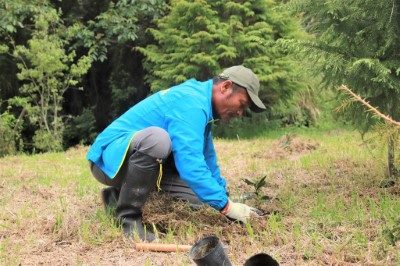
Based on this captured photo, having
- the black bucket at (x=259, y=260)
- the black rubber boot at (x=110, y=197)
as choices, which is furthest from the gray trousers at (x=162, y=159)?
the black bucket at (x=259, y=260)

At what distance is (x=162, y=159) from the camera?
3021mm

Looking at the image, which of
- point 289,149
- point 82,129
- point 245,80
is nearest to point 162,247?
point 245,80

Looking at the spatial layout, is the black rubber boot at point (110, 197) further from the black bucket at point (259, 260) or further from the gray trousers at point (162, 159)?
the black bucket at point (259, 260)

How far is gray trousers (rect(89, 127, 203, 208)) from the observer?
298 centimetres

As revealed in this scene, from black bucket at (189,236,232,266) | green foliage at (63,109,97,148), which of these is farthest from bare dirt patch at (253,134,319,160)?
green foliage at (63,109,97,148)

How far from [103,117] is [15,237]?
916 centimetres

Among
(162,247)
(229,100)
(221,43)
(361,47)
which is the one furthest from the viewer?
(221,43)

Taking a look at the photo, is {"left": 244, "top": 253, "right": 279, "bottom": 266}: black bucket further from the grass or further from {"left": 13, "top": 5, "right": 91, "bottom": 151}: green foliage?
{"left": 13, "top": 5, "right": 91, "bottom": 151}: green foliage

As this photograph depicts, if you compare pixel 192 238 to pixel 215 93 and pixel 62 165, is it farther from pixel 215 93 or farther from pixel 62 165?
pixel 62 165

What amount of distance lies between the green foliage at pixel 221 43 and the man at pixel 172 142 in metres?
6.70

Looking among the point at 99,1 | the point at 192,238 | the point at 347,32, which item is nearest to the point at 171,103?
the point at 192,238

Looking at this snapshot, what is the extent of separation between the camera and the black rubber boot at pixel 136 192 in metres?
3.02

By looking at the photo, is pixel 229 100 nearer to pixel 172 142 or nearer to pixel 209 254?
pixel 172 142

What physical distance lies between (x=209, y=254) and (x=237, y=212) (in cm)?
87
